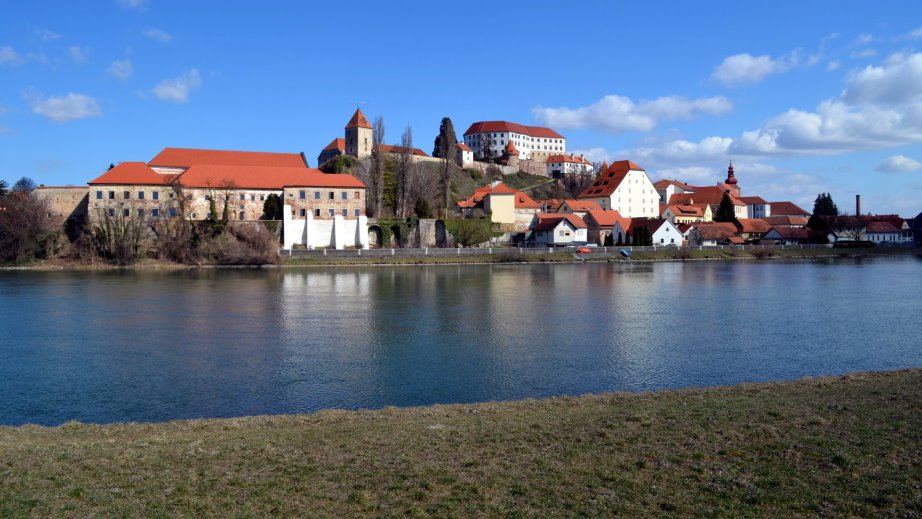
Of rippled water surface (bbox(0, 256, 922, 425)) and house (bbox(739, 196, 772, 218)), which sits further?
house (bbox(739, 196, 772, 218))

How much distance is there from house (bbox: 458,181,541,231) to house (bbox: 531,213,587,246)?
299 cm

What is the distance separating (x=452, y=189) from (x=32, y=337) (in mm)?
61516

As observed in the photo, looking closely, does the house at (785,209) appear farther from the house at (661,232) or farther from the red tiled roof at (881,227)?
the house at (661,232)

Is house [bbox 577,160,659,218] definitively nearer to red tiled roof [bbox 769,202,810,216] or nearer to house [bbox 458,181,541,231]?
house [bbox 458,181,541,231]

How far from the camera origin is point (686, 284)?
35.0m

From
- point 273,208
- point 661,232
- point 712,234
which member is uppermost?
point 273,208

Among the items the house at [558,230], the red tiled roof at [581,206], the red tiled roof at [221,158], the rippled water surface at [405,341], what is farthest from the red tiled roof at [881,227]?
the red tiled roof at [221,158]

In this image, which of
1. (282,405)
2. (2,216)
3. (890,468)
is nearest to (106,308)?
(282,405)

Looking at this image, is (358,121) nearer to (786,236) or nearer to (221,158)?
(221,158)

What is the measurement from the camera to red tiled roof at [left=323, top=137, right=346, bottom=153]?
84.5 m

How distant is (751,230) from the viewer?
7631 centimetres

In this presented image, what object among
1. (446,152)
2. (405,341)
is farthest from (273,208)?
(405,341)

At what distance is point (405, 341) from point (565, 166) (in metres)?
89.2

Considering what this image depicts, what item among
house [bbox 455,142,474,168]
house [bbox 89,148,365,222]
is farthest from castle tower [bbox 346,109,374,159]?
house [bbox 89,148,365,222]
